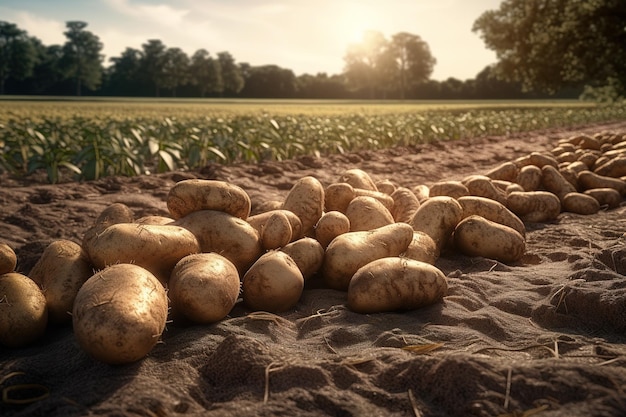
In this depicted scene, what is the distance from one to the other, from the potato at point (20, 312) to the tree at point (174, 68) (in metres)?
76.1

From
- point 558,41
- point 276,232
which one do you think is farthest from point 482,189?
point 558,41

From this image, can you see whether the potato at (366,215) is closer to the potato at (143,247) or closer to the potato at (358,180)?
the potato at (358,180)

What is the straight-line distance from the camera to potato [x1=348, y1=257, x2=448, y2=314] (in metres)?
2.89

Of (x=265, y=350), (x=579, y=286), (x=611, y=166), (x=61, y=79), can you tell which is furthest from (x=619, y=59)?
(x=61, y=79)

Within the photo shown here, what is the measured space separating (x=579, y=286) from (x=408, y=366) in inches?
61.2

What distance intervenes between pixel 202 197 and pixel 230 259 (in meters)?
0.48

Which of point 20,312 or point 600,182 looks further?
point 600,182

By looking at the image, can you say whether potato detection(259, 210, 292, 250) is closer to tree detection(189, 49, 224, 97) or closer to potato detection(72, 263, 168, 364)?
potato detection(72, 263, 168, 364)

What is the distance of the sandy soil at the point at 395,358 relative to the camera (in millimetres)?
1898

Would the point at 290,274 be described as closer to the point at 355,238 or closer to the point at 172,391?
the point at 355,238

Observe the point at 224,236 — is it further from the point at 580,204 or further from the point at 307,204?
the point at 580,204

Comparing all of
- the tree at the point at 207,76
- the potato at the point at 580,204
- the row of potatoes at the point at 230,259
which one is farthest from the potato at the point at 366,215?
the tree at the point at 207,76

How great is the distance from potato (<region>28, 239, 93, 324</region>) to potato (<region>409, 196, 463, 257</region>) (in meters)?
2.44

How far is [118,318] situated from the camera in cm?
217
